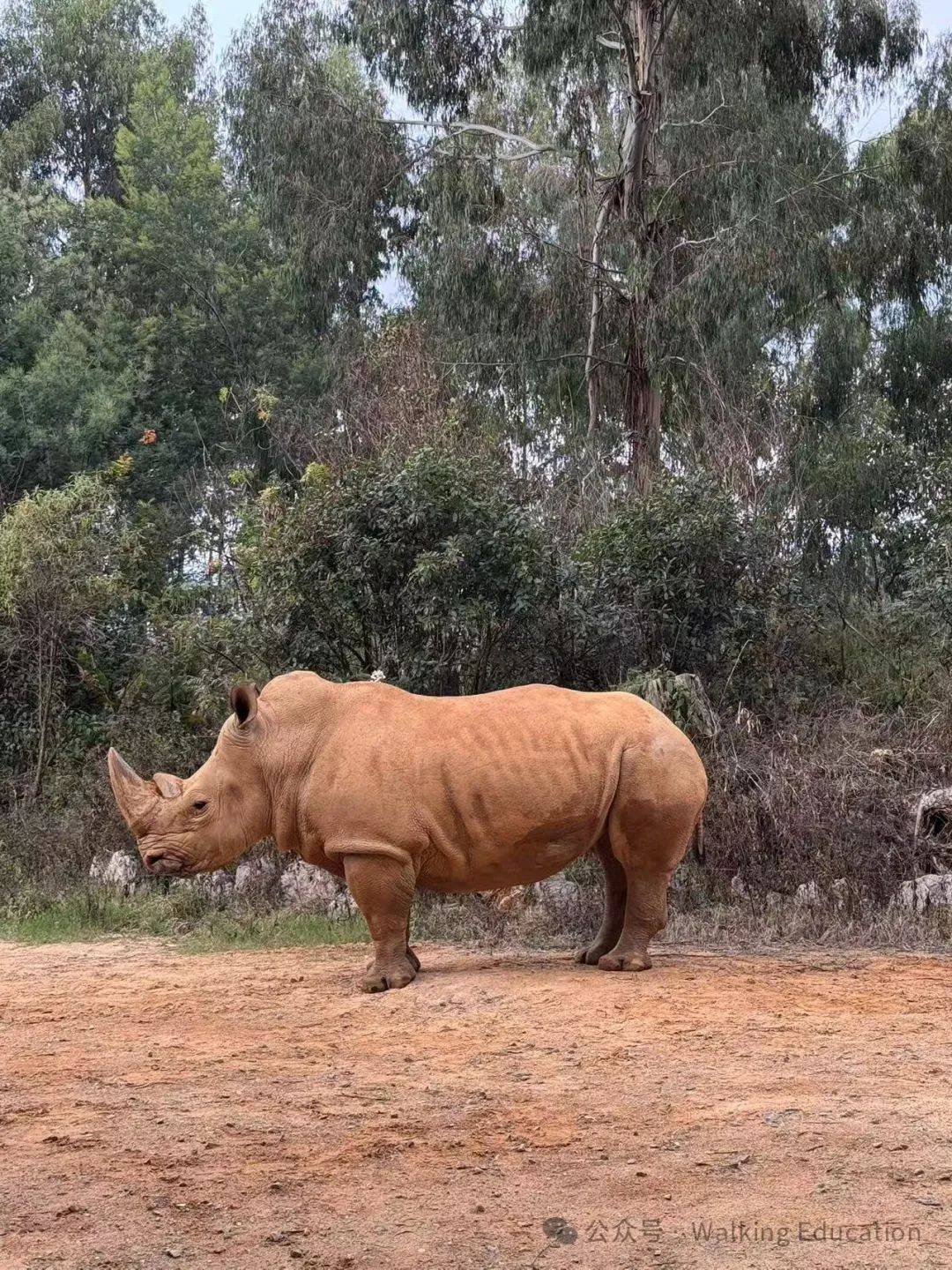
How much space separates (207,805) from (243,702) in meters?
0.58

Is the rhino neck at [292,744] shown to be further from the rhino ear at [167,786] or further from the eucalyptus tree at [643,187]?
the eucalyptus tree at [643,187]

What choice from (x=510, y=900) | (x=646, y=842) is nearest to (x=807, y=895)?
(x=510, y=900)

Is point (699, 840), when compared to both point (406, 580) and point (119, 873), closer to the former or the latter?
point (406, 580)

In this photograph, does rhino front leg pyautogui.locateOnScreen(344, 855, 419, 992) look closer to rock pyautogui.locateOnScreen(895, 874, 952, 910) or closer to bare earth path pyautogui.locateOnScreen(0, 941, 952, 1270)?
bare earth path pyautogui.locateOnScreen(0, 941, 952, 1270)

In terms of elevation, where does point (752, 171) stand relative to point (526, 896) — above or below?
above

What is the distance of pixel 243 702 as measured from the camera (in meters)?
8.34

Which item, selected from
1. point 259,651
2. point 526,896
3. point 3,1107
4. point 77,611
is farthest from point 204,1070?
point 77,611

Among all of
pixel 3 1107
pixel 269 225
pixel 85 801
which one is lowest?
pixel 3 1107

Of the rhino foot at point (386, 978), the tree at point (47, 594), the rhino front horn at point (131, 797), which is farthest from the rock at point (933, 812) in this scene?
the tree at point (47, 594)

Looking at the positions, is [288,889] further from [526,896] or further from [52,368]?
[52,368]

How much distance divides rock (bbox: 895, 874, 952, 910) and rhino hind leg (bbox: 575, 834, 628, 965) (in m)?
2.54

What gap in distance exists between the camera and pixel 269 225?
91.0 feet

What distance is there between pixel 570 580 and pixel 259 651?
9.94 ft

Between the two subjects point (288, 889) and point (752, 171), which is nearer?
point (288, 889)
